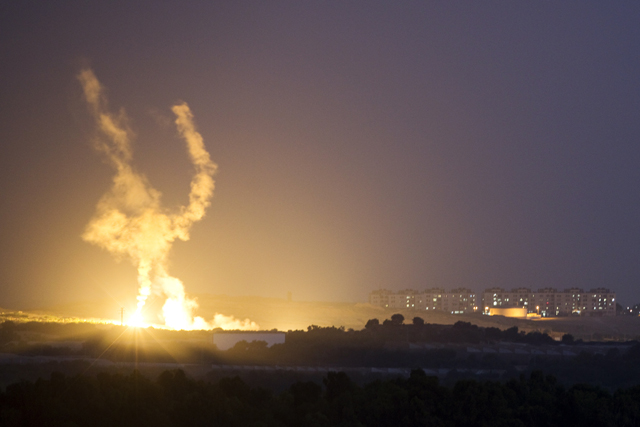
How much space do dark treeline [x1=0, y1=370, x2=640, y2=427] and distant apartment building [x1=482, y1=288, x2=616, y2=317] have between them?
164m

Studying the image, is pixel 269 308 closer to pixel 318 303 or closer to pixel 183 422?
pixel 318 303

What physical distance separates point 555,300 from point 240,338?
143 metres

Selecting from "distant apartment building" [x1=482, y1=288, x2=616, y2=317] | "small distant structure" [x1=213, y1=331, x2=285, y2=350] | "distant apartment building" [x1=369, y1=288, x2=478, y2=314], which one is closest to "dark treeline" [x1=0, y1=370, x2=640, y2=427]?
"small distant structure" [x1=213, y1=331, x2=285, y2=350]

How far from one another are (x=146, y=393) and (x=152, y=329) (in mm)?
46791

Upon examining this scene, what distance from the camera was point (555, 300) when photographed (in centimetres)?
19412

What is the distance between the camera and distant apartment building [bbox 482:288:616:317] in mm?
192750

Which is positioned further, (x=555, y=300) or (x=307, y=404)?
(x=555, y=300)

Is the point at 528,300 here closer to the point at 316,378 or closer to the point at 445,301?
the point at 445,301

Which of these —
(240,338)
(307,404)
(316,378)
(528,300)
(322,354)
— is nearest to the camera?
(307,404)

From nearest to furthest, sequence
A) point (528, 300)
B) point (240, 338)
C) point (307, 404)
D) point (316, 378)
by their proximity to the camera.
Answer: point (307, 404) < point (316, 378) < point (240, 338) < point (528, 300)

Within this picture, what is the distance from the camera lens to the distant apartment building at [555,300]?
632 feet

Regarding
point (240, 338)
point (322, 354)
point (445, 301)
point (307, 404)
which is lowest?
point (322, 354)

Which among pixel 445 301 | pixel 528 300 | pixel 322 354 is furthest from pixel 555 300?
pixel 322 354

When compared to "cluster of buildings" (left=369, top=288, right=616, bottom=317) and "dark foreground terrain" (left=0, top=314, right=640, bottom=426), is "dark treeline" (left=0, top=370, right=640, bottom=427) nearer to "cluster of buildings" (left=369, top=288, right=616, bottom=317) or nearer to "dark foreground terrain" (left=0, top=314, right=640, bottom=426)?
"dark foreground terrain" (left=0, top=314, right=640, bottom=426)
